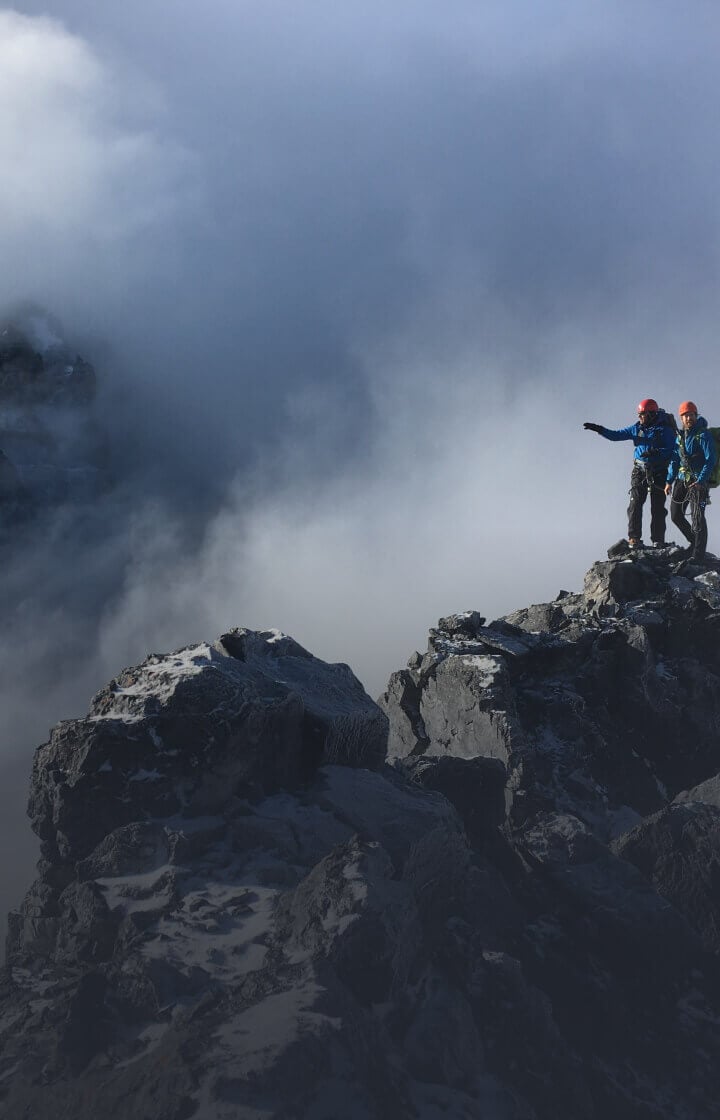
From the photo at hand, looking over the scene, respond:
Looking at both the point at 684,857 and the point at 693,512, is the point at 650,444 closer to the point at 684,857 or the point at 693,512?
the point at 693,512

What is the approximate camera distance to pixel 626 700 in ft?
180

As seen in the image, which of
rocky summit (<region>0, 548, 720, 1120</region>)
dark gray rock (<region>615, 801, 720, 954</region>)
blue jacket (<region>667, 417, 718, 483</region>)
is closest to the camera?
rocky summit (<region>0, 548, 720, 1120</region>)

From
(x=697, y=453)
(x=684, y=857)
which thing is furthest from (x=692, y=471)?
(x=684, y=857)

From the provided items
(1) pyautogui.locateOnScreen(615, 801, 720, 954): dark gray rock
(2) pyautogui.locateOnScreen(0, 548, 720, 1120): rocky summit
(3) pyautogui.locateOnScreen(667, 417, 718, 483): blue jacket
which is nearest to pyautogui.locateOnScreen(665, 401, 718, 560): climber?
(3) pyautogui.locateOnScreen(667, 417, 718, 483): blue jacket

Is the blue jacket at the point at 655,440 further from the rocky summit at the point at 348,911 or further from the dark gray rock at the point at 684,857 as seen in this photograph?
the dark gray rock at the point at 684,857

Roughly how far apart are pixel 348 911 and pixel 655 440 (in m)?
33.9

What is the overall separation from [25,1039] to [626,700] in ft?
107

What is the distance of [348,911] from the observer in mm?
33812

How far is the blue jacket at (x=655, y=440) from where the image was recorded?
57969mm

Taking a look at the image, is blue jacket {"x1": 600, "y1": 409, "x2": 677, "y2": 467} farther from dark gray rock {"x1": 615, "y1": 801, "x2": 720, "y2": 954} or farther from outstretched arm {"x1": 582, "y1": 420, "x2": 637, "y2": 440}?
dark gray rock {"x1": 615, "y1": 801, "x2": 720, "y2": 954}

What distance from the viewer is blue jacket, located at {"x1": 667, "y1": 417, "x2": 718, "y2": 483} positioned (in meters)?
56.4

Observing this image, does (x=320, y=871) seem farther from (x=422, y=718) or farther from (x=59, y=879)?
(x=422, y=718)

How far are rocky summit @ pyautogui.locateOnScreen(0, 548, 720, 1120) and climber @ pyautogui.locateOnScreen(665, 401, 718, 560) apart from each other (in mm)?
12584

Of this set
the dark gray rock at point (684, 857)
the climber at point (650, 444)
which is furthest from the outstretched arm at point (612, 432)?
the dark gray rock at point (684, 857)
